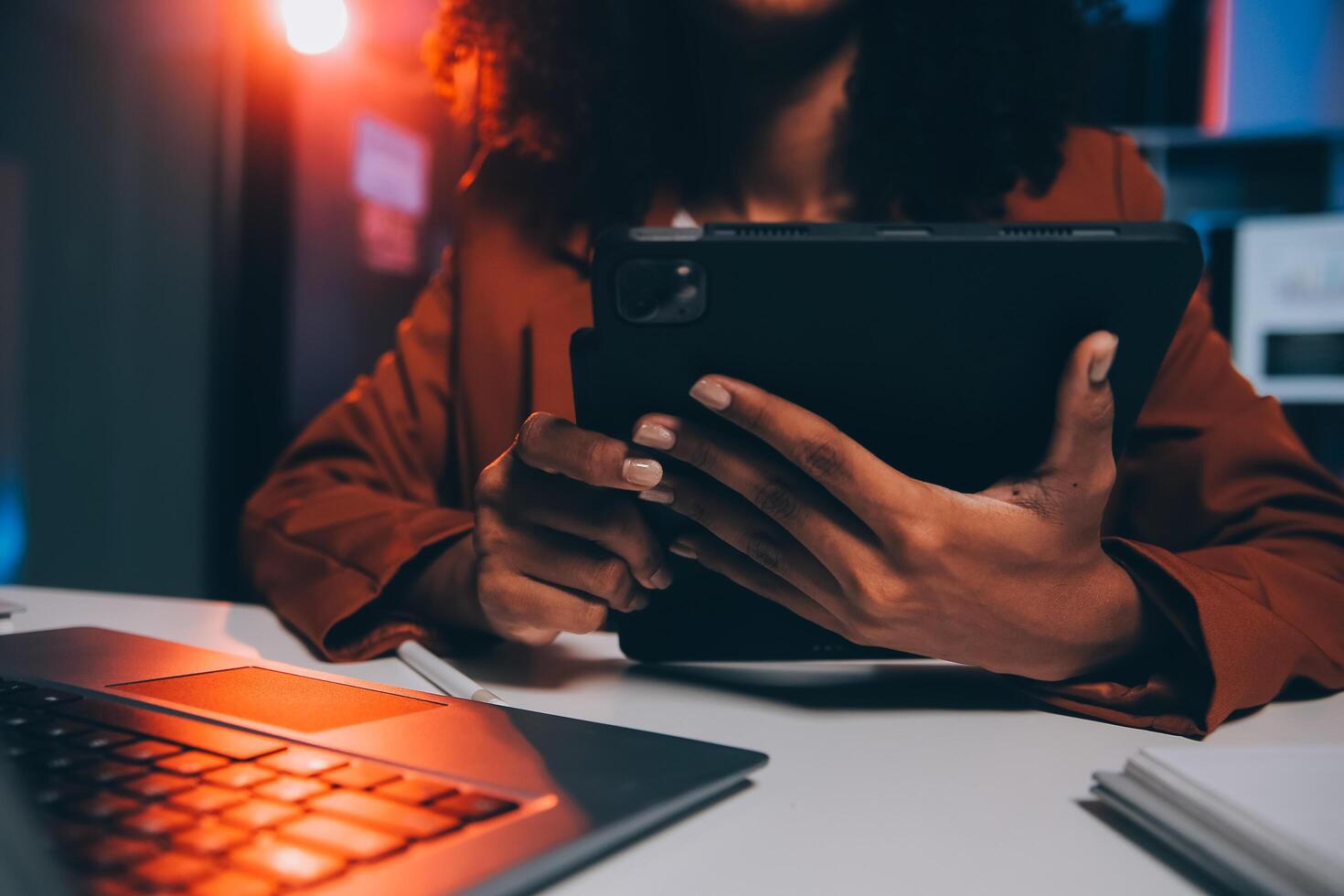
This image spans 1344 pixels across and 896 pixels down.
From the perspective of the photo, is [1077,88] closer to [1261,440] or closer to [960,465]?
[1261,440]

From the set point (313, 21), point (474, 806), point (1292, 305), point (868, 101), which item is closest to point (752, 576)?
point (474, 806)

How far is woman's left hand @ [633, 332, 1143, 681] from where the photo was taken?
1.39 feet

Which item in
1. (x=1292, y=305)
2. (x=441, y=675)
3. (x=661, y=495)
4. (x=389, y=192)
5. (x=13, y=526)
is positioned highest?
(x=389, y=192)

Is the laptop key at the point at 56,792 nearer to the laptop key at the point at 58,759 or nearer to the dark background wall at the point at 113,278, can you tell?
the laptop key at the point at 58,759

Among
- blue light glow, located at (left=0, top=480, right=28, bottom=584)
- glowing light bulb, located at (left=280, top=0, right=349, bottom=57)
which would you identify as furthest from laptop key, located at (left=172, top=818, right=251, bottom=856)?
blue light glow, located at (left=0, top=480, right=28, bottom=584)

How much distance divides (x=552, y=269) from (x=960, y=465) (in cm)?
54

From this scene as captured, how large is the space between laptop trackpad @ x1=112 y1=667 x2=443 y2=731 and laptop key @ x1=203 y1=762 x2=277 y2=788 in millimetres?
54

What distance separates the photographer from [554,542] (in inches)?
21.8

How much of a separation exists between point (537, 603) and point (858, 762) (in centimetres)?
22

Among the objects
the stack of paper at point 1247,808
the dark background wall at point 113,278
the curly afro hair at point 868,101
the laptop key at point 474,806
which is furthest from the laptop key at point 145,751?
the dark background wall at point 113,278

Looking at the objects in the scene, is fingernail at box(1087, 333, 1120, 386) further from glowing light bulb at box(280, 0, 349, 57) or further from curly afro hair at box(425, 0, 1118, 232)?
glowing light bulb at box(280, 0, 349, 57)

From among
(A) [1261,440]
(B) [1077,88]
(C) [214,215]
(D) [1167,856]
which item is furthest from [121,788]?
(C) [214,215]

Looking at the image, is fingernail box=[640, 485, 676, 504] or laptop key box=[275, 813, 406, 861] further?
fingernail box=[640, 485, 676, 504]

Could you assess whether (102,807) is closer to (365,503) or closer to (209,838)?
(209,838)
